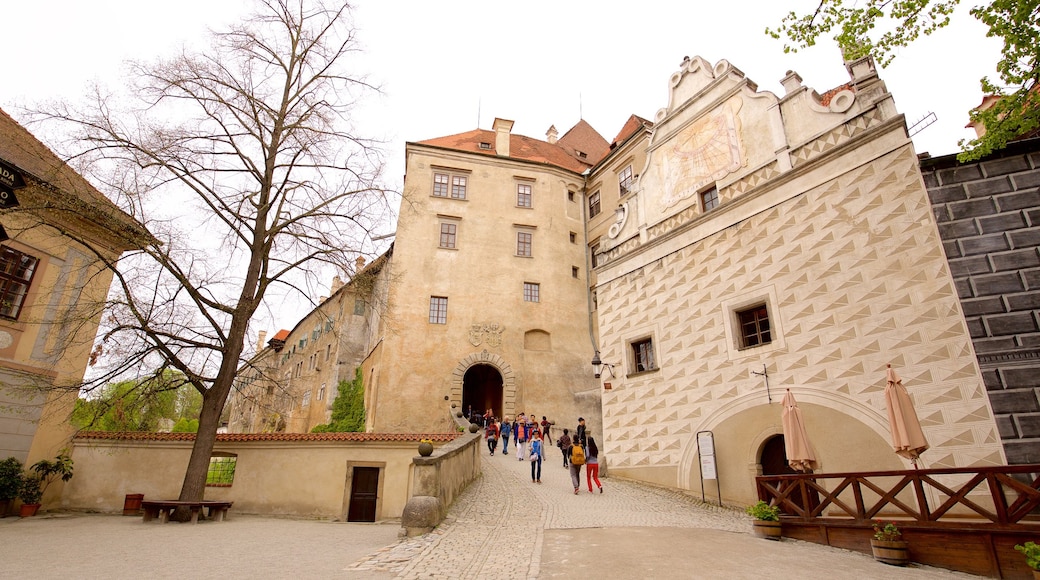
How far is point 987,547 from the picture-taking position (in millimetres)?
6566

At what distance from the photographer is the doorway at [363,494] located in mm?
14367

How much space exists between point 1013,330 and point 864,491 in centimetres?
401

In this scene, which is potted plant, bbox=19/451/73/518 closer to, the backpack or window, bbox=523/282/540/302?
the backpack

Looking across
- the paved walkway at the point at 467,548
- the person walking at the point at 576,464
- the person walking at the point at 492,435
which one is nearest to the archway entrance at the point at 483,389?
the person walking at the point at 492,435

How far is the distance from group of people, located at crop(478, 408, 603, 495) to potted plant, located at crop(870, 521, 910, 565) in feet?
22.4

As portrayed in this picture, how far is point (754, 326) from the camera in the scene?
1373 centimetres

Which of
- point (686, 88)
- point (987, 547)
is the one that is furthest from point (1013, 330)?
point (686, 88)

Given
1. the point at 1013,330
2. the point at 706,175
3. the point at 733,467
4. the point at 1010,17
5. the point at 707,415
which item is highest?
the point at 706,175

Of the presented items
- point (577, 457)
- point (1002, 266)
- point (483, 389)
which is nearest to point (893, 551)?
point (1002, 266)

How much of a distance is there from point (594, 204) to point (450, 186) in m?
8.32

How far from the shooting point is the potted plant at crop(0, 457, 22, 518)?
1249cm

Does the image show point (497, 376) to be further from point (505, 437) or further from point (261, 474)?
point (261, 474)

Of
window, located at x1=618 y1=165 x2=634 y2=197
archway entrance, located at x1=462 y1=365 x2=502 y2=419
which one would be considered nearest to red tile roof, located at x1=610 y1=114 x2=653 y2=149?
window, located at x1=618 y1=165 x2=634 y2=197

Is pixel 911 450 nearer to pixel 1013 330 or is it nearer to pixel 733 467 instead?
pixel 1013 330
